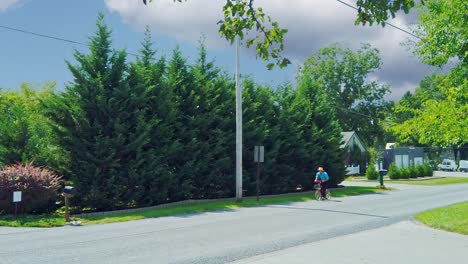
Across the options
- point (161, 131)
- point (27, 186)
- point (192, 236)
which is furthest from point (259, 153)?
point (192, 236)

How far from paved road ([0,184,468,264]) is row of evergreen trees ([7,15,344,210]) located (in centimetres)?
449

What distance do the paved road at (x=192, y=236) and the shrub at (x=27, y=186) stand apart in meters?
3.18

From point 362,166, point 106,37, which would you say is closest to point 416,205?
point 106,37

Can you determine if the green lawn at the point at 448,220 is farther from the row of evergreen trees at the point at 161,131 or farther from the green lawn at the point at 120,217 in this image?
the row of evergreen trees at the point at 161,131

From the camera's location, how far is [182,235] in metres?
12.8

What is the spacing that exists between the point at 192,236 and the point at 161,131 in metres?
10.5

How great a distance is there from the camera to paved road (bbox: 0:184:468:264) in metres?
9.94

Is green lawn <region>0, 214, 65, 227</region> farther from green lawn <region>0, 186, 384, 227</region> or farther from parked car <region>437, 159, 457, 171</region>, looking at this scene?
parked car <region>437, 159, 457, 171</region>

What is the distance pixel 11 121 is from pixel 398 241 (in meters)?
16.4

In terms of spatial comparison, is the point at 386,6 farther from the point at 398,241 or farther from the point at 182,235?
the point at 182,235

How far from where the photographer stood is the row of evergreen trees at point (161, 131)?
20.2 metres

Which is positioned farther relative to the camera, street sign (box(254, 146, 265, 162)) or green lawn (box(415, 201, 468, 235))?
street sign (box(254, 146, 265, 162))

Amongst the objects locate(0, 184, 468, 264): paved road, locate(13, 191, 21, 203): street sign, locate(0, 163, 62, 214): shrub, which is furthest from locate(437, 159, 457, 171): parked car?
locate(13, 191, 21, 203): street sign

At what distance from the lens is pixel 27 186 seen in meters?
17.8
